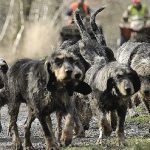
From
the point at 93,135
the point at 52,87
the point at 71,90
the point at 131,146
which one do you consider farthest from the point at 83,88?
the point at 93,135

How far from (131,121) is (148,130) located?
137cm

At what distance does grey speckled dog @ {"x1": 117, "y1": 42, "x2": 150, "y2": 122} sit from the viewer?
13.6m

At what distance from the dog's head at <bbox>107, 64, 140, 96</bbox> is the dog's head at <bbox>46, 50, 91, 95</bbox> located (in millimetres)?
656

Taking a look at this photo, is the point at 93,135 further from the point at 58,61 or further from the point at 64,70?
the point at 64,70

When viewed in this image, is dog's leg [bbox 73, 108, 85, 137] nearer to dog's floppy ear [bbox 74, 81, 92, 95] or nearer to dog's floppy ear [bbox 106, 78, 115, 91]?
dog's floppy ear [bbox 74, 81, 92, 95]

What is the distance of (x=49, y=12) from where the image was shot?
111 ft

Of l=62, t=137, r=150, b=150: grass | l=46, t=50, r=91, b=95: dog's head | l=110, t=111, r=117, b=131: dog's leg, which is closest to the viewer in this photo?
l=46, t=50, r=91, b=95: dog's head

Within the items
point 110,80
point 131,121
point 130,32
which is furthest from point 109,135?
point 130,32

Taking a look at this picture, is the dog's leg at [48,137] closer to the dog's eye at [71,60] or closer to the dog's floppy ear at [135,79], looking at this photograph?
the dog's eye at [71,60]

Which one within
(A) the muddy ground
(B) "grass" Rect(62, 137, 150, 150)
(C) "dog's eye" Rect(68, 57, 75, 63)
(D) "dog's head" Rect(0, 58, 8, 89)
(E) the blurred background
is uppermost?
(E) the blurred background

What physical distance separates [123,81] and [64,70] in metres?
1.14

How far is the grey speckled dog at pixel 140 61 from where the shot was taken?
13.6m

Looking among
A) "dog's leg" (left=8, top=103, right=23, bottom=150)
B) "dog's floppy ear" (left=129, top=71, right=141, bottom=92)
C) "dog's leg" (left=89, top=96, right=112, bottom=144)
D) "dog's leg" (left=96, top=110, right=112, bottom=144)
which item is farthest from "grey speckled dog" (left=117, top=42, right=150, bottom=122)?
"dog's leg" (left=8, top=103, right=23, bottom=150)

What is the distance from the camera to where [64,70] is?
10.6m
